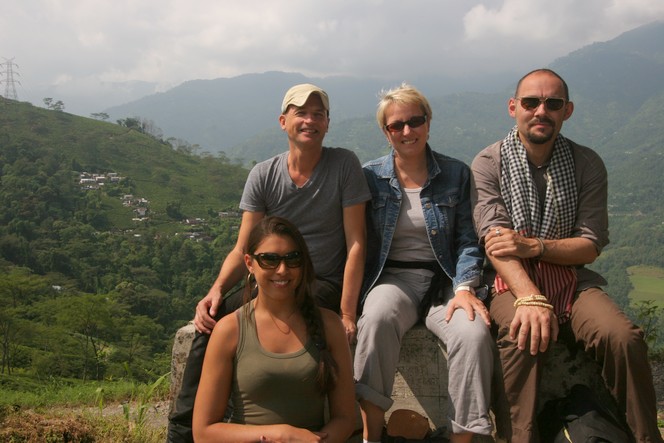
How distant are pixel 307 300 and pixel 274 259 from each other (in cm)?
29

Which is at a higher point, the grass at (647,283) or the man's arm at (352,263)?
the man's arm at (352,263)

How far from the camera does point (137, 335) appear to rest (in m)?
34.9

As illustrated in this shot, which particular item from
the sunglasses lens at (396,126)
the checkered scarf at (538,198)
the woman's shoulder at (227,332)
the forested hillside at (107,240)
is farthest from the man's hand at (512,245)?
the forested hillside at (107,240)

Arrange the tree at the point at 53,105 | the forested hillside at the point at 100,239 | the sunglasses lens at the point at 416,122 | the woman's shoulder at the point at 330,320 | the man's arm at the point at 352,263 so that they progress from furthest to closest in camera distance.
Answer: the tree at the point at 53,105
the forested hillside at the point at 100,239
the sunglasses lens at the point at 416,122
the man's arm at the point at 352,263
the woman's shoulder at the point at 330,320

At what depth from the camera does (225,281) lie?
363 centimetres

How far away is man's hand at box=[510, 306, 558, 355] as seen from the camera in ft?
10.3

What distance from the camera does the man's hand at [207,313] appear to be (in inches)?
132

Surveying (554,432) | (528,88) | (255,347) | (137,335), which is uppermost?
(528,88)

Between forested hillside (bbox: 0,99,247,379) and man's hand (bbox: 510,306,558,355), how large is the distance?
13398mm

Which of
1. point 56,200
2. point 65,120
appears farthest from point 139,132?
point 56,200

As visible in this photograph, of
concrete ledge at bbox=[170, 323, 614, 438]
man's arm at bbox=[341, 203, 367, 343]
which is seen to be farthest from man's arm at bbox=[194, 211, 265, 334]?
man's arm at bbox=[341, 203, 367, 343]

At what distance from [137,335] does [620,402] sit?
34.7 m

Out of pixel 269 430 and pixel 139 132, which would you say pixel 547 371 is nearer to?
pixel 269 430

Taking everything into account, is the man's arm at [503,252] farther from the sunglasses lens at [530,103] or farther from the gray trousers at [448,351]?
the sunglasses lens at [530,103]
